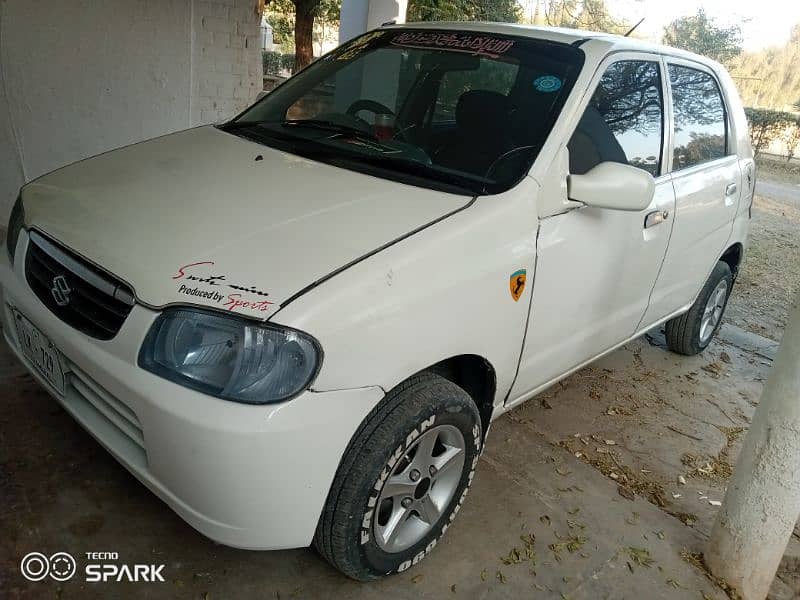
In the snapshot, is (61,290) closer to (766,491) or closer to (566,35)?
(566,35)

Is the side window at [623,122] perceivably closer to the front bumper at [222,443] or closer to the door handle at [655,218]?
the door handle at [655,218]

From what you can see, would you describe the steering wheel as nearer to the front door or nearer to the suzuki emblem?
the front door

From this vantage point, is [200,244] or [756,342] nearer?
[200,244]

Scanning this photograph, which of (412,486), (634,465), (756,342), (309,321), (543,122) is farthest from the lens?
(756,342)

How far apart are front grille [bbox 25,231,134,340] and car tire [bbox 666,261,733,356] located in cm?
351

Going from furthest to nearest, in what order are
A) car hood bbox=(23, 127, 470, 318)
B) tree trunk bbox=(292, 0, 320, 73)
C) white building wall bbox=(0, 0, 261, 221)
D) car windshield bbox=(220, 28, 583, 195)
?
tree trunk bbox=(292, 0, 320, 73), white building wall bbox=(0, 0, 261, 221), car windshield bbox=(220, 28, 583, 195), car hood bbox=(23, 127, 470, 318)

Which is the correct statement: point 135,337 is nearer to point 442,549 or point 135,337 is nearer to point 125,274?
point 125,274

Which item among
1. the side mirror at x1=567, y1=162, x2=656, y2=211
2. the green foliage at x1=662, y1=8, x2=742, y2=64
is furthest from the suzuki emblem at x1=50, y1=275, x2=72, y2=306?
the green foliage at x1=662, y1=8, x2=742, y2=64

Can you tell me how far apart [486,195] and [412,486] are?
3.28ft

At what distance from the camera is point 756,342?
504cm

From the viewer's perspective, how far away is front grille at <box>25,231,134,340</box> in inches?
73.9

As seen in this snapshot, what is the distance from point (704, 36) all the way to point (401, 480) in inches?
644

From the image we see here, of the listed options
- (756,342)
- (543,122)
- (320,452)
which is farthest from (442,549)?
(756,342)

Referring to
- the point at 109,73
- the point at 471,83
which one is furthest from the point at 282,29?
the point at 471,83
